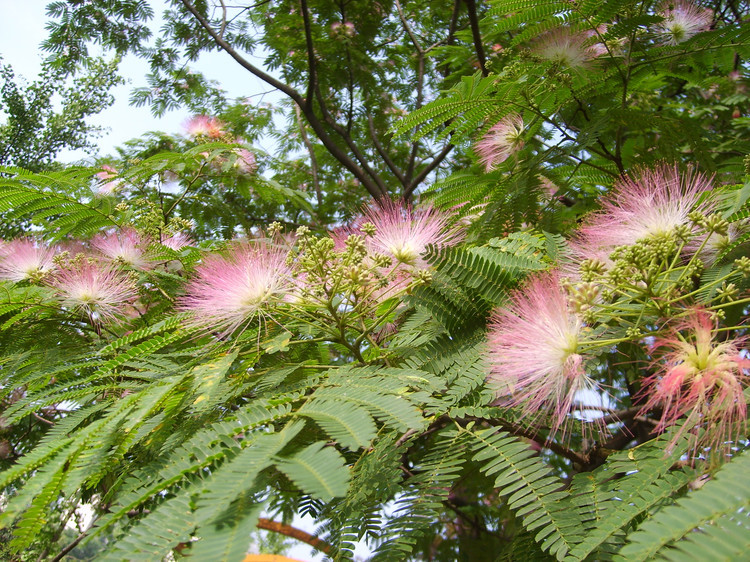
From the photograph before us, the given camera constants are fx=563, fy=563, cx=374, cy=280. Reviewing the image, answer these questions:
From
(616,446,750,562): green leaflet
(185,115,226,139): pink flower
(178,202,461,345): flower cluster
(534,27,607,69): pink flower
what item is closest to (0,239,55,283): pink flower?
(178,202,461,345): flower cluster

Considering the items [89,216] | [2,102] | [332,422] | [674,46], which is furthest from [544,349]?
[2,102]

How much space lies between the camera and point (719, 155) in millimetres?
4070

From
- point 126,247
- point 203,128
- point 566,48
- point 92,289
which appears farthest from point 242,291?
point 203,128

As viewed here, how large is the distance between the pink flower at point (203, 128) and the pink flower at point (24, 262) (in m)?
2.39

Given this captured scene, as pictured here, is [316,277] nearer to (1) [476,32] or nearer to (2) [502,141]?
(2) [502,141]

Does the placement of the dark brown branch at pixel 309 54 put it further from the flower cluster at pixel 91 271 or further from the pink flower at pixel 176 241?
the flower cluster at pixel 91 271

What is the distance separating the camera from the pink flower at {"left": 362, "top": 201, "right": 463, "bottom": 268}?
2.29 m

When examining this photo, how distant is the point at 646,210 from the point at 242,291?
1472 mm

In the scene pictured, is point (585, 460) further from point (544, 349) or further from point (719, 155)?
point (719, 155)

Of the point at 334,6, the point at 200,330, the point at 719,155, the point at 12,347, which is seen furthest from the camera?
the point at 334,6

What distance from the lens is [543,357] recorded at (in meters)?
1.58

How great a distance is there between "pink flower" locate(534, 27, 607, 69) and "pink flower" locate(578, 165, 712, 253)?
106 cm

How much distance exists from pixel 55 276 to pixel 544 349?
2.43m

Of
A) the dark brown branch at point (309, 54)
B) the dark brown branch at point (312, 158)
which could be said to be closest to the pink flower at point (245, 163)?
the dark brown branch at point (309, 54)
